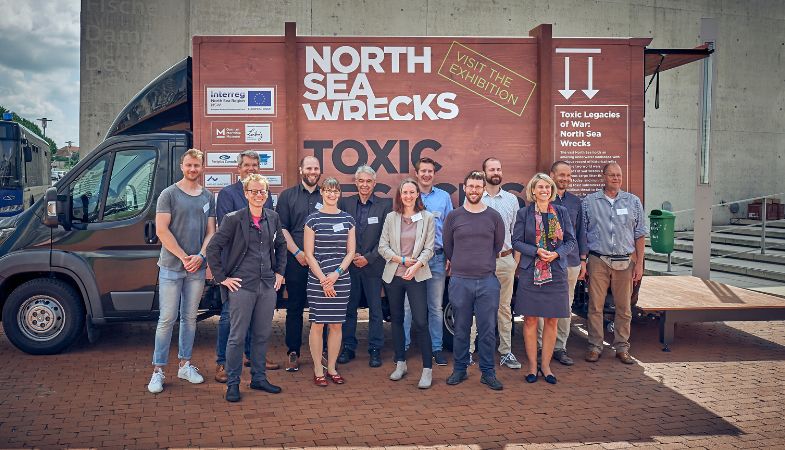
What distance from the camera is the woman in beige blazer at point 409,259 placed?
5906 millimetres

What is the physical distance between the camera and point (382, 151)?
6.92 meters

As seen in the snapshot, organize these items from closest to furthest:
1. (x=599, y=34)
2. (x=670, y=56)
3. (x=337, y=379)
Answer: (x=337, y=379)
(x=670, y=56)
(x=599, y=34)

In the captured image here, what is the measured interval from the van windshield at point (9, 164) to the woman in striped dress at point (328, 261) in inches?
439

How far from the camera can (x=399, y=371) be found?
6152 millimetres

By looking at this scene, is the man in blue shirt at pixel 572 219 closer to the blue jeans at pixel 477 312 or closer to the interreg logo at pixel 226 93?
the blue jeans at pixel 477 312

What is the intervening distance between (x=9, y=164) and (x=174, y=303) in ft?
35.2

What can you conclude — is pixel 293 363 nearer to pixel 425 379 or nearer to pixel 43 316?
pixel 425 379

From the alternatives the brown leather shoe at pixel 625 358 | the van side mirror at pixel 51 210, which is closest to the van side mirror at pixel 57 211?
the van side mirror at pixel 51 210

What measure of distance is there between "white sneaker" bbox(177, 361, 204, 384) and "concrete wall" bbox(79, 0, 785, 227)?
10990 millimetres

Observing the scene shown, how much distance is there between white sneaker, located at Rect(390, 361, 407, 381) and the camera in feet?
20.0

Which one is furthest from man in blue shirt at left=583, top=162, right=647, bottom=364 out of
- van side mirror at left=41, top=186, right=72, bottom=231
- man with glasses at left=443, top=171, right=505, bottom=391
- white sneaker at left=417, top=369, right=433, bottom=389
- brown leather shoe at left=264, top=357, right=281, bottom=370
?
van side mirror at left=41, top=186, right=72, bottom=231

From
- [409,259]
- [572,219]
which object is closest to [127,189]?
[409,259]

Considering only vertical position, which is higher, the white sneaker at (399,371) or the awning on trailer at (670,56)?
the awning on trailer at (670,56)

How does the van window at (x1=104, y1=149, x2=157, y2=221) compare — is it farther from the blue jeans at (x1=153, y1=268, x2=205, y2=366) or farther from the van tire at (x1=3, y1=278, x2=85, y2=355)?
the blue jeans at (x1=153, y1=268, x2=205, y2=366)
